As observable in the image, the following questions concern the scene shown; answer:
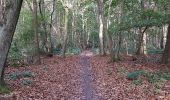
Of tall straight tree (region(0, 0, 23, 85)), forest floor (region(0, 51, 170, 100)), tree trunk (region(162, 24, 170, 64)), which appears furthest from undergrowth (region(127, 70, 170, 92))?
tall straight tree (region(0, 0, 23, 85))

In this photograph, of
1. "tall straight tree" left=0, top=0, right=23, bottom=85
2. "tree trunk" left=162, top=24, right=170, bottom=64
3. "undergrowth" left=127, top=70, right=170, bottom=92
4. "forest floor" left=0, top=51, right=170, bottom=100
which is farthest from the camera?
"tree trunk" left=162, top=24, right=170, bottom=64

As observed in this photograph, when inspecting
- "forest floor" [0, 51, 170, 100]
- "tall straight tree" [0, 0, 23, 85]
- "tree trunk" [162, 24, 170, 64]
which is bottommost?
"forest floor" [0, 51, 170, 100]

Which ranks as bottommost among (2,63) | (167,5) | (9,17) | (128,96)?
(128,96)

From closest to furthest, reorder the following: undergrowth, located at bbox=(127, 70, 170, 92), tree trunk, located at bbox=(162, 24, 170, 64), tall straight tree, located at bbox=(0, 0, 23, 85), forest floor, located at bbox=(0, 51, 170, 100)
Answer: tall straight tree, located at bbox=(0, 0, 23, 85) < forest floor, located at bbox=(0, 51, 170, 100) < undergrowth, located at bbox=(127, 70, 170, 92) < tree trunk, located at bbox=(162, 24, 170, 64)

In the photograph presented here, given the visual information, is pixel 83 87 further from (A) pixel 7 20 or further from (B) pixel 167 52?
(B) pixel 167 52

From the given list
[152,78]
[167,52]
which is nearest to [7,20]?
[152,78]

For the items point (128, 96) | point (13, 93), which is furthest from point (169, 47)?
point (13, 93)

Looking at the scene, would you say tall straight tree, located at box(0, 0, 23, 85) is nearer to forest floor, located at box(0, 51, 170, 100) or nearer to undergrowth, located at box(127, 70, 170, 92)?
forest floor, located at box(0, 51, 170, 100)

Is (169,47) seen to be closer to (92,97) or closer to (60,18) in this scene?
(92,97)

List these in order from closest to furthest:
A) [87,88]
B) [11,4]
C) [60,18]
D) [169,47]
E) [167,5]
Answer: [11,4] → [87,88] → [169,47] → [167,5] → [60,18]

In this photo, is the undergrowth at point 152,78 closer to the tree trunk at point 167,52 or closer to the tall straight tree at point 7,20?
the tree trunk at point 167,52

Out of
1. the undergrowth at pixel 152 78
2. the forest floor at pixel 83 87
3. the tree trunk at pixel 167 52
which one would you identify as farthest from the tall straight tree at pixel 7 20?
the tree trunk at pixel 167 52

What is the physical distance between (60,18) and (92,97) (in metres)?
50.5

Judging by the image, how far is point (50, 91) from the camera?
46.0ft
